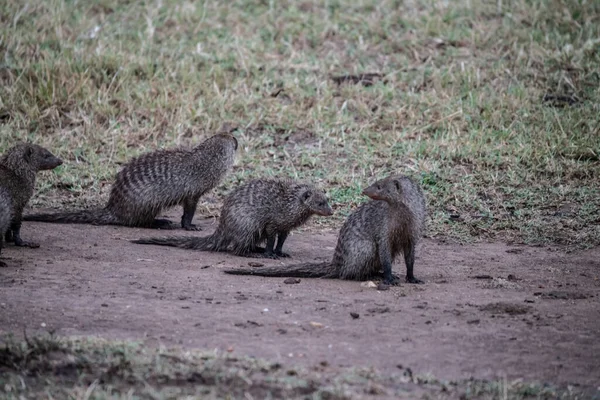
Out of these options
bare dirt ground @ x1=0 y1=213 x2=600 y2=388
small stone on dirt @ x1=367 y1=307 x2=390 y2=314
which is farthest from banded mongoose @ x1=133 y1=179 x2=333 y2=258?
small stone on dirt @ x1=367 y1=307 x2=390 y2=314

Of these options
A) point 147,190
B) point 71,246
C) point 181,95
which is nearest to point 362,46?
point 181,95

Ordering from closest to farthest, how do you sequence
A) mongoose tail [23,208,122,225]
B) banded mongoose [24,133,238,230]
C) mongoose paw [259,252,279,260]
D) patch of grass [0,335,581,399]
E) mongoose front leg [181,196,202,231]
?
patch of grass [0,335,581,399] → mongoose paw [259,252,279,260] → mongoose tail [23,208,122,225] → banded mongoose [24,133,238,230] → mongoose front leg [181,196,202,231]

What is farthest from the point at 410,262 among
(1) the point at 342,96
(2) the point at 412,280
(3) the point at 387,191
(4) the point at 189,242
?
(1) the point at 342,96

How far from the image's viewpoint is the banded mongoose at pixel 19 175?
6.24 metres

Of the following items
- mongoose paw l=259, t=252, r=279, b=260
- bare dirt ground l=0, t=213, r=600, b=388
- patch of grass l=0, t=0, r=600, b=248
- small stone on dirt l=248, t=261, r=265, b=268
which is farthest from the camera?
patch of grass l=0, t=0, r=600, b=248

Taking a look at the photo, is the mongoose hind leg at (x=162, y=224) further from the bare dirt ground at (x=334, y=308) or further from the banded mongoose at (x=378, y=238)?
the banded mongoose at (x=378, y=238)

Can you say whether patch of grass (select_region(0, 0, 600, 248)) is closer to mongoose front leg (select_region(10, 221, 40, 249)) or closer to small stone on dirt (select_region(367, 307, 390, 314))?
mongoose front leg (select_region(10, 221, 40, 249))

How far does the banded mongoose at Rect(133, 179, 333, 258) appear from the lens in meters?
6.48

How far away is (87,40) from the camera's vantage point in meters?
10.4

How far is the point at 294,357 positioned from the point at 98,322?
42.5 inches

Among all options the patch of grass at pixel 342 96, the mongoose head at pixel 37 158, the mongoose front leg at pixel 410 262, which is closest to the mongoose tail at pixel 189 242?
the mongoose head at pixel 37 158

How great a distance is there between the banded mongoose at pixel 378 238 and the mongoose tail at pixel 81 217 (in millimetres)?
1860

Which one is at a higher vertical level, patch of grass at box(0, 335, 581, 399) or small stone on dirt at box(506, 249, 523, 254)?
small stone on dirt at box(506, 249, 523, 254)

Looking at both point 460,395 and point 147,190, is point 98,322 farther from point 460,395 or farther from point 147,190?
point 147,190
